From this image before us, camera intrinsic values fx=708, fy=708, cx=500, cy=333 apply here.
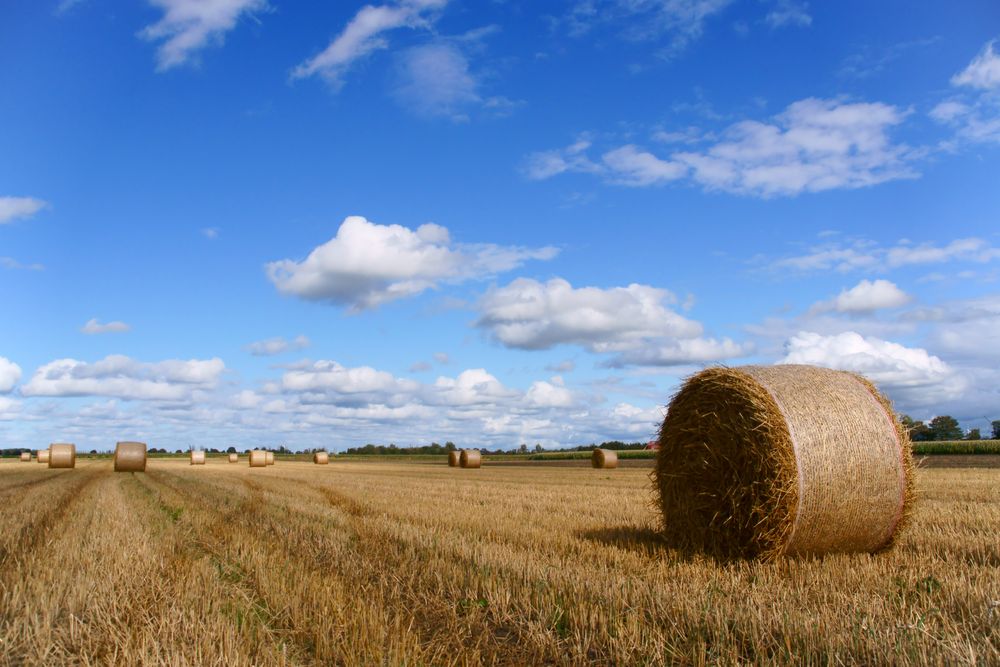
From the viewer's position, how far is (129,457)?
3016 cm

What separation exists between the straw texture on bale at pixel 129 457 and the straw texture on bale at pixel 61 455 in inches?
372

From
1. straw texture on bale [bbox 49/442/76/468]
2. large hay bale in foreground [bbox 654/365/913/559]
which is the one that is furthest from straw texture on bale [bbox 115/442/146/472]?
large hay bale in foreground [bbox 654/365/913/559]

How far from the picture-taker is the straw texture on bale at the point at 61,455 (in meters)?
37.1

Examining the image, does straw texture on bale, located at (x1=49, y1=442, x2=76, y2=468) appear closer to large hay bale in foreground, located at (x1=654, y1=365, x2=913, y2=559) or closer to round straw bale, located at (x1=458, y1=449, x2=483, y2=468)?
round straw bale, located at (x1=458, y1=449, x2=483, y2=468)

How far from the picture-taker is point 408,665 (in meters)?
3.70

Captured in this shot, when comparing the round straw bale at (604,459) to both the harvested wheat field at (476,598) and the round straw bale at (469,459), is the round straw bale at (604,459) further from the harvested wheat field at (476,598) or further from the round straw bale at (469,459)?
the harvested wheat field at (476,598)

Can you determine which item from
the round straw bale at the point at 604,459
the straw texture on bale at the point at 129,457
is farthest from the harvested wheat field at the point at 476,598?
the round straw bale at the point at 604,459

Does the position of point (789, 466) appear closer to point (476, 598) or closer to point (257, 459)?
point (476, 598)

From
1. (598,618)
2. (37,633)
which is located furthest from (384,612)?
(37,633)

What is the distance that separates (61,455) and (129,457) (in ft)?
34.0

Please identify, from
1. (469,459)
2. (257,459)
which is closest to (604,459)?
(469,459)

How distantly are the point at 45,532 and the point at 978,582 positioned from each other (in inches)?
394

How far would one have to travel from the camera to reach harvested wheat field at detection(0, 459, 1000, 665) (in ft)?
12.7

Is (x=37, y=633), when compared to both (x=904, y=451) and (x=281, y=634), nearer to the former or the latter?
(x=281, y=634)
